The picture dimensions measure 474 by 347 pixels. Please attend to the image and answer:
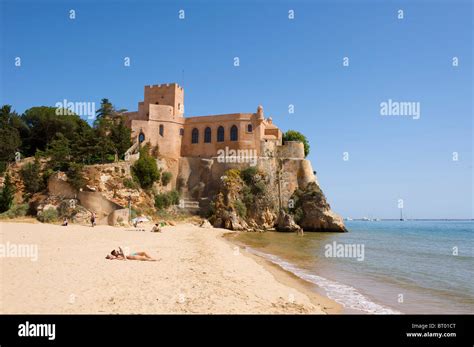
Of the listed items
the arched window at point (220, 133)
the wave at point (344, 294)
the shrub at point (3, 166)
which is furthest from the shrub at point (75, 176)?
the wave at point (344, 294)

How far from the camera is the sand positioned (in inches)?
257

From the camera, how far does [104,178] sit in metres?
29.5

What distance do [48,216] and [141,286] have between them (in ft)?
70.1

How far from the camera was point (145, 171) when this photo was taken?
1358 inches

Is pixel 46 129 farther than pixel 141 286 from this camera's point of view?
Yes

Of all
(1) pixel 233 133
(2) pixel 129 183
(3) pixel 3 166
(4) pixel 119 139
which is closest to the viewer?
(3) pixel 3 166

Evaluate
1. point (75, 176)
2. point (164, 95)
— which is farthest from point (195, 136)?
point (75, 176)

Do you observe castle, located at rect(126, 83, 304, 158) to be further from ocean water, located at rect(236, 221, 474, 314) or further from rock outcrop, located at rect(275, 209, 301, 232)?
ocean water, located at rect(236, 221, 474, 314)

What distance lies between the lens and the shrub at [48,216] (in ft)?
83.7

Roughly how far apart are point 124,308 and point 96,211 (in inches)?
896

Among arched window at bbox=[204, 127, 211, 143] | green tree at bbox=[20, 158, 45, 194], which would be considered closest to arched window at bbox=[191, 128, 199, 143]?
arched window at bbox=[204, 127, 211, 143]

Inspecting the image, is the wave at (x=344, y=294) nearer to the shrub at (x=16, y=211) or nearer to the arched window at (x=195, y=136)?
the shrub at (x=16, y=211)

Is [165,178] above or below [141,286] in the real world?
above

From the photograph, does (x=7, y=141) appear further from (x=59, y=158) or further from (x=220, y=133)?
(x=220, y=133)
